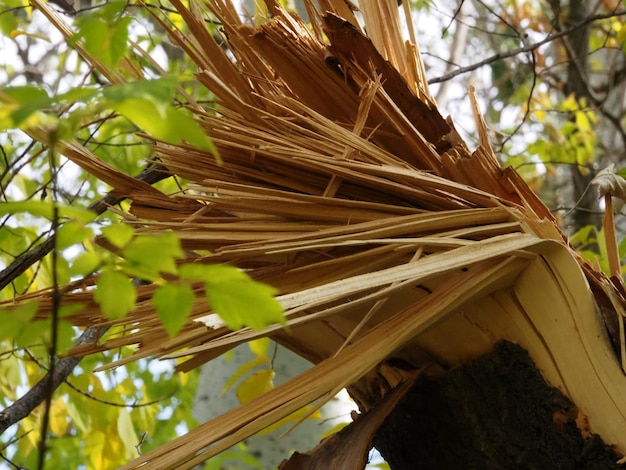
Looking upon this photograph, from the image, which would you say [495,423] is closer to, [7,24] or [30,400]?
[30,400]

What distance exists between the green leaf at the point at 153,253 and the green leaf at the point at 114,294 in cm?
2

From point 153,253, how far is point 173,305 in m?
0.04

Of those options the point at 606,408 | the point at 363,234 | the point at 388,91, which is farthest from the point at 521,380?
the point at 388,91

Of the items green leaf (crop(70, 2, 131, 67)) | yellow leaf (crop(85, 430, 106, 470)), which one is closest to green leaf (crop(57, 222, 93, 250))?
green leaf (crop(70, 2, 131, 67))

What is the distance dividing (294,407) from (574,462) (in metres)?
0.24

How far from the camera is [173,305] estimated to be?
0.46m

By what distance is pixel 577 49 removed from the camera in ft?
9.69

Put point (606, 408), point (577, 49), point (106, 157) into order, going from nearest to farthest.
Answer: point (606, 408)
point (106, 157)
point (577, 49)

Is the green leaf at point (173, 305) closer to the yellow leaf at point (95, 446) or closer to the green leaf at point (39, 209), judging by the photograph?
the green leaf at point (39, 209)

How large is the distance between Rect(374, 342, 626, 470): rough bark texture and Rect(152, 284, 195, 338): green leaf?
337 mm

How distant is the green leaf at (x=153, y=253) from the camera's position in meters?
0.44

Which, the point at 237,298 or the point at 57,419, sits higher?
the point at 57,419

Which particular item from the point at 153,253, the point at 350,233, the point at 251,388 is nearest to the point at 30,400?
the point at 251,388

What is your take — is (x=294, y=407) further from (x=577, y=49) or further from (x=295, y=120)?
(x=577, y=49)
